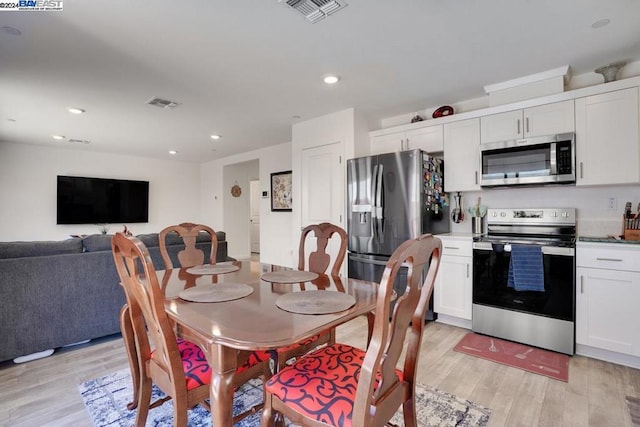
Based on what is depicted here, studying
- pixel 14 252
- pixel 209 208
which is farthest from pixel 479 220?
pixel 209 208

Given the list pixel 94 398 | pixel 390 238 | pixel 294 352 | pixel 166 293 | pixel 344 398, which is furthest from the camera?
pixel 390 238

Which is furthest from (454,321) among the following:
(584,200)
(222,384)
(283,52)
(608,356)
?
(283,52)

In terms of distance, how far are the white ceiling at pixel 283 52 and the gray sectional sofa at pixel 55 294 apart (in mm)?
1546

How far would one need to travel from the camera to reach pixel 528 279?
8.46ft

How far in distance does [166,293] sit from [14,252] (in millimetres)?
1805

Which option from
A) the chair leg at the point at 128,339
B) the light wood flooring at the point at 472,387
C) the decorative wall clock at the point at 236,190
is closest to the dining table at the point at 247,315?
the chair leg at the point at 128,339

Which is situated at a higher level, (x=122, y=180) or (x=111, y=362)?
(x=122, y=180)

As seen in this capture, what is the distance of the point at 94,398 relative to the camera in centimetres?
191

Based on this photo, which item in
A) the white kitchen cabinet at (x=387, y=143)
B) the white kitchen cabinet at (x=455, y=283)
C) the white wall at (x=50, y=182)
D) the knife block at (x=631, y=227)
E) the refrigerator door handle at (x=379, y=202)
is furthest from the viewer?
the white wall at (x=50, y=182)

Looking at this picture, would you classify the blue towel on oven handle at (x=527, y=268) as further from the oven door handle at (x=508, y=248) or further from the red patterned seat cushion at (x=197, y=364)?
the red patterned seat cushion at (x=197, y=364)

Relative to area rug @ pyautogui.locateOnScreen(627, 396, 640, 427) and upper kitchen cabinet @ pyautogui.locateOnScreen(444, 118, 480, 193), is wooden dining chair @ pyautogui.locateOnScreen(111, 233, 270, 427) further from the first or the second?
upper kitchen cabinet @ pyautogui.locateOnScreen(444, 118, 480, 193)

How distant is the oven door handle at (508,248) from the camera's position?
2453 mm

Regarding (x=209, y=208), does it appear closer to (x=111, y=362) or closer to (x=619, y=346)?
(x=111, y=362)

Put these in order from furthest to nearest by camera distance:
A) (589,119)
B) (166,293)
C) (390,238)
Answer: (390,238)
(589,119)
(166,293)
